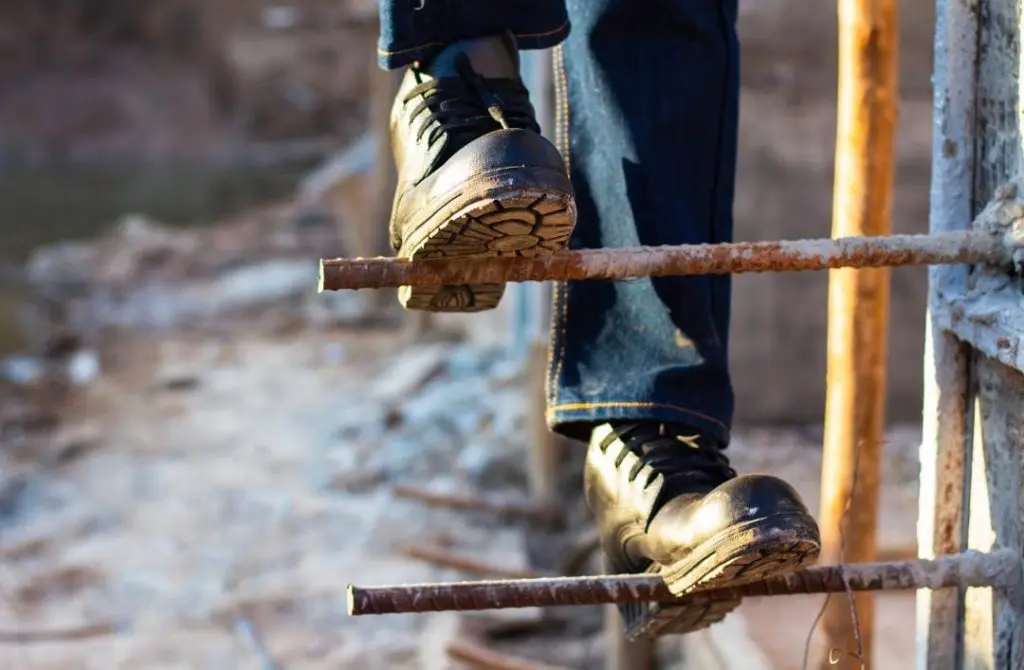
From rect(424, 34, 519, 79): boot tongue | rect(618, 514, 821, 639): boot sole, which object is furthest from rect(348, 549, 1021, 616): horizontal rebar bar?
rect(424, 34, 519, 79): boot tongue

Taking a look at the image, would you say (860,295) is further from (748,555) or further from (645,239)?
(748,555)

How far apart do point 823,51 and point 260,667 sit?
6.85ft

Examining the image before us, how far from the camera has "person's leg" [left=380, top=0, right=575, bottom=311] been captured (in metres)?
0.93

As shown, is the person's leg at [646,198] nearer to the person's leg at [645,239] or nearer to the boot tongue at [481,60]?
the person's leg at [645,239]

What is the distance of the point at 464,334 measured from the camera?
18.8 ft

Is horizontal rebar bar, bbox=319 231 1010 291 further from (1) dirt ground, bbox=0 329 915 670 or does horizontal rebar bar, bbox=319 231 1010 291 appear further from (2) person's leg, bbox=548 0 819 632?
(1) dirt ground, bbox=0 329 915 670

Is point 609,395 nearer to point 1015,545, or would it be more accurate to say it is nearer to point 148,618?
point 1015,545

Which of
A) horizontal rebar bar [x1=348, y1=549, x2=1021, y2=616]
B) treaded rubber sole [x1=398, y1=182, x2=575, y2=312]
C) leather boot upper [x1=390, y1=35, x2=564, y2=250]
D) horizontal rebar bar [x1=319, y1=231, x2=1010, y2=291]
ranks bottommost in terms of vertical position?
horizontal rebar bar [x1=348, y1=549, x2=1021, y2=616]

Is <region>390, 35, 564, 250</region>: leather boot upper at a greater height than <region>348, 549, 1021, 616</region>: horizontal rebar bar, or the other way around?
<region>390, 35, 564, 250</region>: leather boot upper

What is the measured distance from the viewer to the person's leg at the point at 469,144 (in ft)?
3.06

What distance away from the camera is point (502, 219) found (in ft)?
3.05

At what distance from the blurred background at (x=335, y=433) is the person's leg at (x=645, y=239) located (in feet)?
4.35

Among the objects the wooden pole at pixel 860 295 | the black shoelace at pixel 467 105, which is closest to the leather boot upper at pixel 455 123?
the black shoelace at pixel 467 105

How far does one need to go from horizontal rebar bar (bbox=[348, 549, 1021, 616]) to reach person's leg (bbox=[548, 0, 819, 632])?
0.30ft
